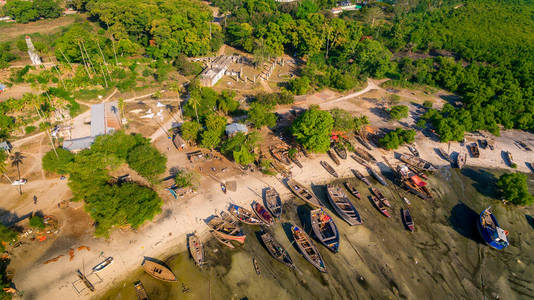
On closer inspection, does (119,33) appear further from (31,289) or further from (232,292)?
(232,292)

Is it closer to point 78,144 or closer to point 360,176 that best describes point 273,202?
point 360,176

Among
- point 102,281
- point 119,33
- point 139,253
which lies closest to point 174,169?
point 139,253

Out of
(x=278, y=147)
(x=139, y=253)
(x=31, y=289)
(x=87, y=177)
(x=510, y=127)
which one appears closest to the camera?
(x=31, y=289)

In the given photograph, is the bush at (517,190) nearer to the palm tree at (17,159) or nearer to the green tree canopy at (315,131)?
the green tree canopy at (315,131)

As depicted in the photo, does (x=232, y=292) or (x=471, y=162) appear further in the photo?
(x=471, y=162)

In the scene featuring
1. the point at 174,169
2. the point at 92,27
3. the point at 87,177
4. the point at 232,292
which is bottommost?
the point at 232,292

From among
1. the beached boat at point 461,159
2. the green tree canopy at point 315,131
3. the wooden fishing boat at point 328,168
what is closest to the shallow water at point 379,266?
the wooden fishing boat at point 328,168

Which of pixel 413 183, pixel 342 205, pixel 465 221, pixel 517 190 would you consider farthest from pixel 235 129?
pixel 517 190

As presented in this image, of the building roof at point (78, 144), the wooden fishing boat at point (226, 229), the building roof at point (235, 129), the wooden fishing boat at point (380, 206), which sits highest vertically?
the building roof at point (235, 129)
